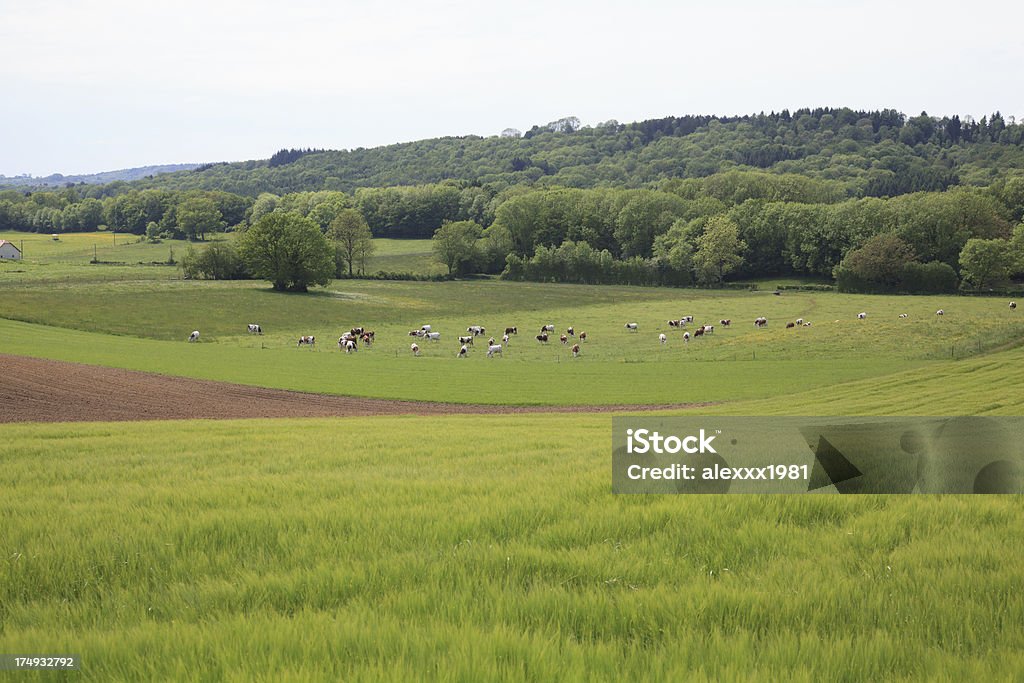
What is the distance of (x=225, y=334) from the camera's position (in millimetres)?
77062

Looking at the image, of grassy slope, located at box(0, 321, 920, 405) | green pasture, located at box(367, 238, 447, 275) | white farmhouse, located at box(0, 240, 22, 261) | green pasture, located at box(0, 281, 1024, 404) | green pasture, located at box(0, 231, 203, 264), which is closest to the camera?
grassy slope, located at box(0, 321, 920, 405)

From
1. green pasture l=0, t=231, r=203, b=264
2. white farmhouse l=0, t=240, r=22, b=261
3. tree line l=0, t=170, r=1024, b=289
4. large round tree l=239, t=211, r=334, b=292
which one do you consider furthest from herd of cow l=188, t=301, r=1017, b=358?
white farmhouse l=0, t=240, r=22, b=261

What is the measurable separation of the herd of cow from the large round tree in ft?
96.9

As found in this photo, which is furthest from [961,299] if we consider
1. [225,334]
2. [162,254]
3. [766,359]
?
[162,254]

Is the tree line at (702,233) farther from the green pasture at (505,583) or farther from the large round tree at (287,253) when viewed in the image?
the green pasture at (505,583)

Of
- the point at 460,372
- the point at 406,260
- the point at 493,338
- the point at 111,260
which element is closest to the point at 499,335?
the point at 493,338

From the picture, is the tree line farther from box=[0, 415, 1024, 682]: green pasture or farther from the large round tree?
box=[0, 415, 1024, 682]: green pasture

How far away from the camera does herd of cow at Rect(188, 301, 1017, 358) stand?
2552 inches

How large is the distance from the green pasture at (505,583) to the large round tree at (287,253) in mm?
105808

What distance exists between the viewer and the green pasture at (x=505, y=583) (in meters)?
3.84

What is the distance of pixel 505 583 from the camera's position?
4.93m

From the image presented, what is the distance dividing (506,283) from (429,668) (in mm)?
133934

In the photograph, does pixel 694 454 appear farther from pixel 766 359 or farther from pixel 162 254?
pixel 162 254

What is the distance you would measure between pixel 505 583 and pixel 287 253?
11062 centimetres
